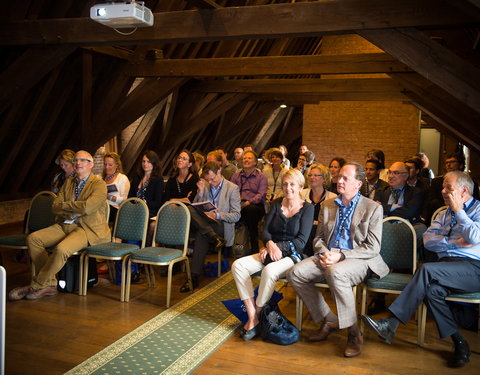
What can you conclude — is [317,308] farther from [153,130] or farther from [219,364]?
[153,130]

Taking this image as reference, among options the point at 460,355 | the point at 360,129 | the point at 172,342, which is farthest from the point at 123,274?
the point at 360,129

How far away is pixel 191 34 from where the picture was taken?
4988 mm

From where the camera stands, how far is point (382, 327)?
11.4ft

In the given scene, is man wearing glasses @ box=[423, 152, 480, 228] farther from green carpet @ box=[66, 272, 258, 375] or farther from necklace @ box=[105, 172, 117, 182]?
necklace @ box=[105, 172, 117, 182]

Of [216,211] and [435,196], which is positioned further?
[435,196]

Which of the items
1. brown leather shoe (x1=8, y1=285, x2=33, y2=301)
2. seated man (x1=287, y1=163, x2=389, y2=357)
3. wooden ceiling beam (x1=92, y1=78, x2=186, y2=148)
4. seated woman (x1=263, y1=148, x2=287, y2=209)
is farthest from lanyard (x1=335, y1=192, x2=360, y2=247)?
wooden ceiling beam (x1=92, y1=78, x2=186, y2=148)

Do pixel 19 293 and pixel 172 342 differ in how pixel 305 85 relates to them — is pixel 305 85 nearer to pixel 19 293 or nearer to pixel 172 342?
A: pixel 19 293

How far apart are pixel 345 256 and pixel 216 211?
1.85 meters

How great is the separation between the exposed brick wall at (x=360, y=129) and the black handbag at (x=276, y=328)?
8753 mm

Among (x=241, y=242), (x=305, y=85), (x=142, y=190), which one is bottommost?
(x=241, y=242)

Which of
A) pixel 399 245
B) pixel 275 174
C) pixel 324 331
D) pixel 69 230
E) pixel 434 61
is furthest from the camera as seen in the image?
pixel 275 174

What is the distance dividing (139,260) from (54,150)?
4.36 meters

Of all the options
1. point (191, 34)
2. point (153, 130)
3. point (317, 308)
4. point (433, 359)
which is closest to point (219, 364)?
point (317, 308)

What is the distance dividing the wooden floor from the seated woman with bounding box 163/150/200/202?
4.72ft
